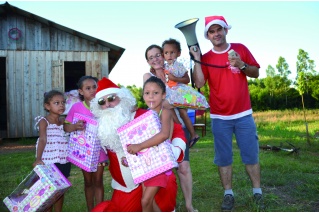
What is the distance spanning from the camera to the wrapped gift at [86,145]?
10.5 ft

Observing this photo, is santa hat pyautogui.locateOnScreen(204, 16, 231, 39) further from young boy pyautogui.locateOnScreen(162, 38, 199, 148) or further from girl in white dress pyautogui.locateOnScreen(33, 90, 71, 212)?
girl in white dress pyautogui.locateOnScreen(33, 90, 71, 212)

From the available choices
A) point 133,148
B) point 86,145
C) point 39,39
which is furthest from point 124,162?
point 39,39

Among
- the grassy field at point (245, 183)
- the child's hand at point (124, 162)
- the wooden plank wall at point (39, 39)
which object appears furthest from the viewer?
the wooden plank wall at point (39, 39)

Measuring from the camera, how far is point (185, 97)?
3.50 m

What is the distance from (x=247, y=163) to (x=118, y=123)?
1628 millimetres

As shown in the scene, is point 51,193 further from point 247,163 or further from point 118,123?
point 247,163

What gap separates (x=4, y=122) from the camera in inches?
559

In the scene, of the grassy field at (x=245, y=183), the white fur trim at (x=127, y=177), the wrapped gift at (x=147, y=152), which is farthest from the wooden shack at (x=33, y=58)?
the wrapped gift at (x=147, y=152)

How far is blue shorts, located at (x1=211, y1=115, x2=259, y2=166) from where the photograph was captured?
3664mm

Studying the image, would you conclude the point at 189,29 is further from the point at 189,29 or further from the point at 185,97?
the point at 185,97

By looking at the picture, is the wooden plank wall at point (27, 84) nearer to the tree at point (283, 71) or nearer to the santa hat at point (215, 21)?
the santa hat at point (215, 21)

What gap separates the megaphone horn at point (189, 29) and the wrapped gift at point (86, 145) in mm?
1397

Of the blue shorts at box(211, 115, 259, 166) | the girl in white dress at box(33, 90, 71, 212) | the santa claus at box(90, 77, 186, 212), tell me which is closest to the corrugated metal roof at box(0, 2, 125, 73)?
the girl in white dress at box(33, 90, 71, 212)

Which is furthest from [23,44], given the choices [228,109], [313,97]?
[313,97]
